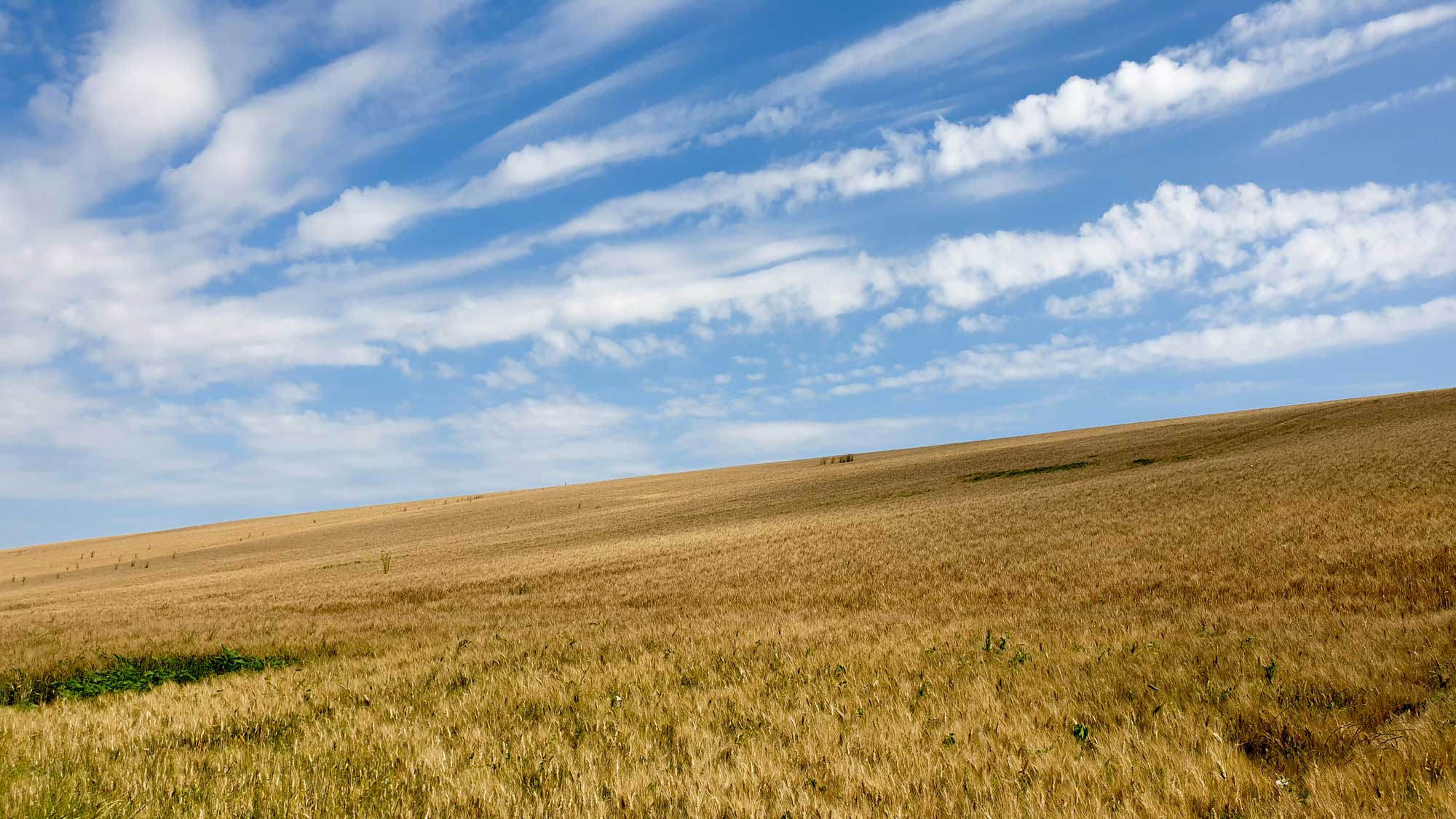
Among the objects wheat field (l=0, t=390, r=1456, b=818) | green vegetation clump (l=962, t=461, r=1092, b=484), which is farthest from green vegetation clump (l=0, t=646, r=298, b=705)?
green vegetation clump (l=962, t=461, r=1092, b=484)

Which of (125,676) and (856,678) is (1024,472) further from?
(125,676)

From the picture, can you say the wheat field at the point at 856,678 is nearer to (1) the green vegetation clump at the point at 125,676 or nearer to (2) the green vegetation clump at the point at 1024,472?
(1) the green vegetation clump at the point at 125,676

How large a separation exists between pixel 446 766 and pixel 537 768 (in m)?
0.86

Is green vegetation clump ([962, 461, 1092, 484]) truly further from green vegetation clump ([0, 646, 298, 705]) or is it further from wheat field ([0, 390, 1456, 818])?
green vegetation clump ([0, 646, 298, 705])

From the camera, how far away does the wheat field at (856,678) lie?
5738 mm

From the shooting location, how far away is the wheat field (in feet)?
18.8

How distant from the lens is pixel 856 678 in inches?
360

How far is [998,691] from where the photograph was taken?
26.4 feet

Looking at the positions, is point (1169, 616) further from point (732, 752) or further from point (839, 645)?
point (732, 752)

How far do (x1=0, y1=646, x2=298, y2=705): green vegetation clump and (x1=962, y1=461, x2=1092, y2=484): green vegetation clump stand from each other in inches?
1594

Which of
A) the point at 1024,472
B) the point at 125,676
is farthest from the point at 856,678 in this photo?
the point at 1024,472

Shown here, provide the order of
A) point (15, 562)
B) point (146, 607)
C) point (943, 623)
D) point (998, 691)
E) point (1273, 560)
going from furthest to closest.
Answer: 1. point (15, 562)
2. point (146, 607)
3. point (1273, 560)
4. point (943, 623)
5. point (998, 691)

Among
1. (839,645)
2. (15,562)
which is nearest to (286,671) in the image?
(839,645)

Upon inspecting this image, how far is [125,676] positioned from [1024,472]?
4554 centimetres
